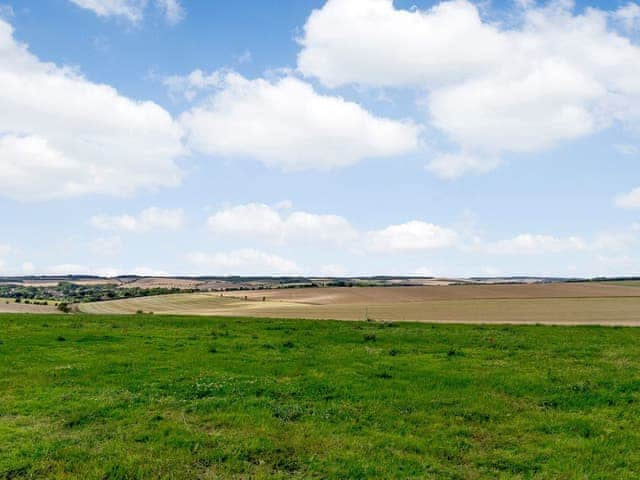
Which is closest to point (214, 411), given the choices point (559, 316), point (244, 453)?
point (244, 453)

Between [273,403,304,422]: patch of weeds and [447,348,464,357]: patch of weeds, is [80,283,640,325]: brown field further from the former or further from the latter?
[273,403,304,422]: patch of weeds

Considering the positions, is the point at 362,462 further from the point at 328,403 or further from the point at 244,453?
the point at 328,403

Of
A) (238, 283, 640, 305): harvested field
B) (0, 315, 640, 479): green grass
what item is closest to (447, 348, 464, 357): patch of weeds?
(0, 315, 640, 479): green grass

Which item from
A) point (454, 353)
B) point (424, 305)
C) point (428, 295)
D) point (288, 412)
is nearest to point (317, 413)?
point (288, 412)

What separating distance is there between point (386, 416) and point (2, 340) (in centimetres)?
2147

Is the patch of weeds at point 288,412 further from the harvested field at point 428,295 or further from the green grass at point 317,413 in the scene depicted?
the harvested field at point 428,295

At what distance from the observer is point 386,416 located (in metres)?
12.0

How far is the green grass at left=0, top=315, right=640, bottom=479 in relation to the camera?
9.14m

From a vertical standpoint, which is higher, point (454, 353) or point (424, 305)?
point (454, 353)

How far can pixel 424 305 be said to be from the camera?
74.8 m

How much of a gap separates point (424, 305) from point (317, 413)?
213 ft

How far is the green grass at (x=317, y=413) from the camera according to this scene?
9141mm

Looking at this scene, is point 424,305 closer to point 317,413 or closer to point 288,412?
point 317,413

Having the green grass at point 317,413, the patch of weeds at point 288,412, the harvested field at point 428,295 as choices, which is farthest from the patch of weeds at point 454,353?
the harvested field at point 428,295
